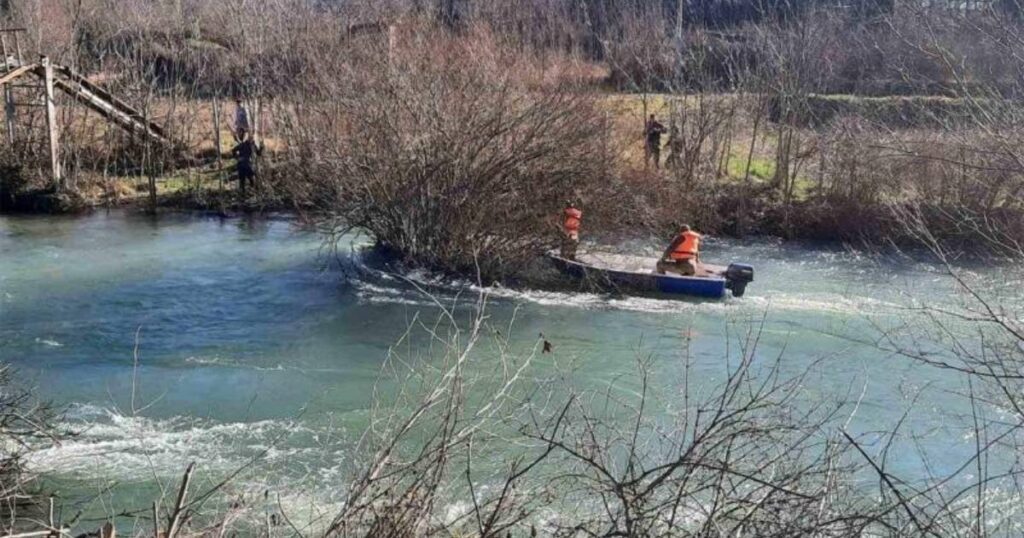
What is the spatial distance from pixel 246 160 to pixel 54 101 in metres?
5.49

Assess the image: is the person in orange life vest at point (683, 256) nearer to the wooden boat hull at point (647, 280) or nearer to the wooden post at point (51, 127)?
the wooden boat hull at point (647, 280)

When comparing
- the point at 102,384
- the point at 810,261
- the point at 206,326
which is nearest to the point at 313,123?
the point at 206,326

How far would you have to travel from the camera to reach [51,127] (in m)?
26.5

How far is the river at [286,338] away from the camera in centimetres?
1092

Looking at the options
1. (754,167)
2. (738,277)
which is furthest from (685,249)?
(754,167)

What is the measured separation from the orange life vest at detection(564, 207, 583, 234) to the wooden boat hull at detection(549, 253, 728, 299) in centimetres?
59

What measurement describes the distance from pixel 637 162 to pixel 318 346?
1123 cm

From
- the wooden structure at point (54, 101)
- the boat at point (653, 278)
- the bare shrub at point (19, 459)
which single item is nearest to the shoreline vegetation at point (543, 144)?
the bare shrub at point (19, 459)

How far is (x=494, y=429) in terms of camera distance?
36.9 feet

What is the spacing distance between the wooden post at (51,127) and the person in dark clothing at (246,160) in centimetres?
451

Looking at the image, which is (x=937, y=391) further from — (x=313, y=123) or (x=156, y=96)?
(x=156, y=96)

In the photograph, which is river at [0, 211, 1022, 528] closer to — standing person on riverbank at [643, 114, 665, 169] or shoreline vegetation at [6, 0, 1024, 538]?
shoreline vegetation at [6, 0, 1024, 538]

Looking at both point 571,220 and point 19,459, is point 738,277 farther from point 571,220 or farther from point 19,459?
point 19,459

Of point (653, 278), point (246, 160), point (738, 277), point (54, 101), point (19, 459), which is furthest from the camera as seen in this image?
point (54, 101)
